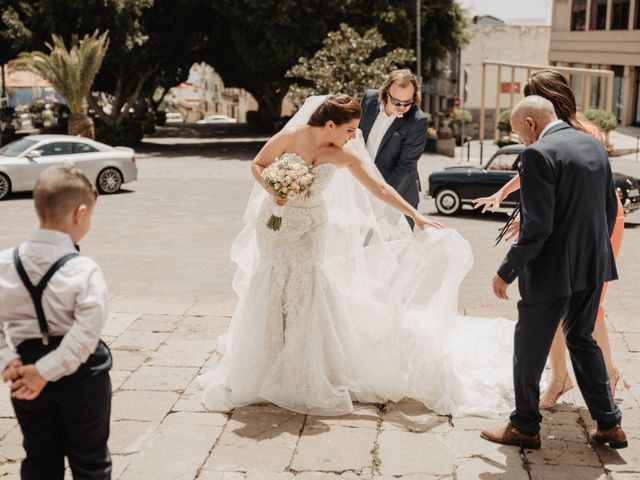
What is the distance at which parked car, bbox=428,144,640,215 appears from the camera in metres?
15.0

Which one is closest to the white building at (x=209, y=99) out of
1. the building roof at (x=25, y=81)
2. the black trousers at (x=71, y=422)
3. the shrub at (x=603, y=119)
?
the building roof at (x=25, y=81)

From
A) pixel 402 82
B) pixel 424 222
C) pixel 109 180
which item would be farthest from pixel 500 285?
pixel 109 180

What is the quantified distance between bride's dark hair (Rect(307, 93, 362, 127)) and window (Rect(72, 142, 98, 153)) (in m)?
14.1

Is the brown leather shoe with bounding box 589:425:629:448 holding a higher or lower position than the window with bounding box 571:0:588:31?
lower

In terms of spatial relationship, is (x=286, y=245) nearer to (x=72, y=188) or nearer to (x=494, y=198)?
(x=494, y=198)

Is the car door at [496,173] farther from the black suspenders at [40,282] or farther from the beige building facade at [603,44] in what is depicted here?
the beige building facade at [603,44]

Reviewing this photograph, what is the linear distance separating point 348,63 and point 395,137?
22631 mm

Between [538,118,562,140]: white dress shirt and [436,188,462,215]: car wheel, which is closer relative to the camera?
[538,118,562,140]: white dress shirt

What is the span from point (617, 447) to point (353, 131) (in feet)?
8.08

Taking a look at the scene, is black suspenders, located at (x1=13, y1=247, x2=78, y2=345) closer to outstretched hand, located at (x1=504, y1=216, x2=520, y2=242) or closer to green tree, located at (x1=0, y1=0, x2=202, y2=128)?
outstretched hand, located at (x1=504, y1=216, x2=520, y2=242)

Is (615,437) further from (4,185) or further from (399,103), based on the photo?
(4,185)

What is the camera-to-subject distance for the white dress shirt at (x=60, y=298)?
310cm

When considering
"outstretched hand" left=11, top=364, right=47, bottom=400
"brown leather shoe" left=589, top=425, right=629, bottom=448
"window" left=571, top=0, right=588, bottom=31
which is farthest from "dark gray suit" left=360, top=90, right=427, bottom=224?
"window" left=571, top=0, right=588, bottom=31

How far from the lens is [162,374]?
5844mm
